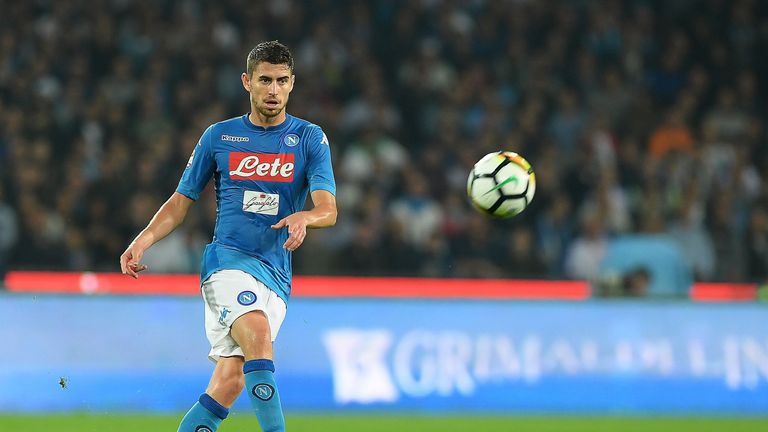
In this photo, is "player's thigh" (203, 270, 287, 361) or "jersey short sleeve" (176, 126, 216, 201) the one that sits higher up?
"jersey short sleeve" (176, 126, 216, 201)

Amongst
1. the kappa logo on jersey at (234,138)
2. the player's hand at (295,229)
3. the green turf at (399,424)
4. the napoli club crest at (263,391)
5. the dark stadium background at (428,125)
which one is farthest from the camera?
the dark stadium background at (428,125)

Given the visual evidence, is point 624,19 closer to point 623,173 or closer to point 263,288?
point 623,173

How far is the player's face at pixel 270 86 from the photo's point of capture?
5.55 meters

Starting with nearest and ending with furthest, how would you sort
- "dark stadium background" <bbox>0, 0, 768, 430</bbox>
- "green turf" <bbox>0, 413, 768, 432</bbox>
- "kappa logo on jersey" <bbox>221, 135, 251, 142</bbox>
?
1. "kappa logo on jersey" <bbox>221, 135, 251, 142</bbox>
2. "green turf" <bbox>0, 413, 768, 432</bbox>
3. "dark stadium background" <bbox>0, 0, 768, 430</bbox>

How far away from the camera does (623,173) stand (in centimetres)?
1338

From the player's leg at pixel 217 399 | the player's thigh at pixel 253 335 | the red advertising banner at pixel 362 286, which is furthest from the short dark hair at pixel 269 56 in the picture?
the red advertising banner at pixel 362 286

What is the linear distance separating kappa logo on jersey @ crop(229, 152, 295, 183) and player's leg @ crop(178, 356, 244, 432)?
2.75 feet

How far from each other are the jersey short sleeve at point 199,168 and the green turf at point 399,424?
9.01 feet

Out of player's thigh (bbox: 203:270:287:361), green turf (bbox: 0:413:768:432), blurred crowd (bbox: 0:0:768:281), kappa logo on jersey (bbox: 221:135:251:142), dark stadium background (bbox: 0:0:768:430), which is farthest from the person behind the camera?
blurred crowd (bbox: 0:0:768:281)

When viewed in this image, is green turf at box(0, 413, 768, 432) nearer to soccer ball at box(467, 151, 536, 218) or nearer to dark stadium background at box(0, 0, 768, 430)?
dark stadium background at box(0, 0, 768, 430)

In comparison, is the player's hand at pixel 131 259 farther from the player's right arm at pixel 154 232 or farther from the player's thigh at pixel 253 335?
the player's thigh at pixel 253 335

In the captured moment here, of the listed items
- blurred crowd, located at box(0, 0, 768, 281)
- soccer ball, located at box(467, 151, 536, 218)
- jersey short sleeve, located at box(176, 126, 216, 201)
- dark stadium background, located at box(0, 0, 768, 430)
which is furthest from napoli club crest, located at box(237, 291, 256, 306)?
blurred crowd, located at box(0, 0, 768, 281)

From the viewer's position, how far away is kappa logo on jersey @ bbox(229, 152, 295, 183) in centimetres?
563

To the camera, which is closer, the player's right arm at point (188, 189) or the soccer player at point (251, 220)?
the soccer player at point (251, 220)
